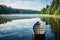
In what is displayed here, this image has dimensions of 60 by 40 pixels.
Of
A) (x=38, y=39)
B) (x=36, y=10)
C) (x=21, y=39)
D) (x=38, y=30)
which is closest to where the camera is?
(x=38, y=39)

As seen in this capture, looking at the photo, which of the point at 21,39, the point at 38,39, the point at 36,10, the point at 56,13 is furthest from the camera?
the point at 56,13

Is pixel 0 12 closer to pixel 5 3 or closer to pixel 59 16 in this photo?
pixel 5 3

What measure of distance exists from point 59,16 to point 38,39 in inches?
540

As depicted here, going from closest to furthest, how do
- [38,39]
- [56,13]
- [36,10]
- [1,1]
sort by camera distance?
[38,39] → [36,10] → [1,1] → [56,13]

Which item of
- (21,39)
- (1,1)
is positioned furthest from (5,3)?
(21,39)

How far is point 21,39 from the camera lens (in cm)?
768

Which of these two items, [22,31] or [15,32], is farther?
[22,31]

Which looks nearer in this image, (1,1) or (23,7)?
(23,7)

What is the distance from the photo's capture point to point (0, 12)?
770 inches

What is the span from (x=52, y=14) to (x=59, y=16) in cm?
137

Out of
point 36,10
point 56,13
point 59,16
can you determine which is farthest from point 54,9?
point 36,10

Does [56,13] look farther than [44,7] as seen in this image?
Yes

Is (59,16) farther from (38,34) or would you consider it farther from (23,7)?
(38,34)

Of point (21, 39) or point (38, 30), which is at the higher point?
point (38, 30)
